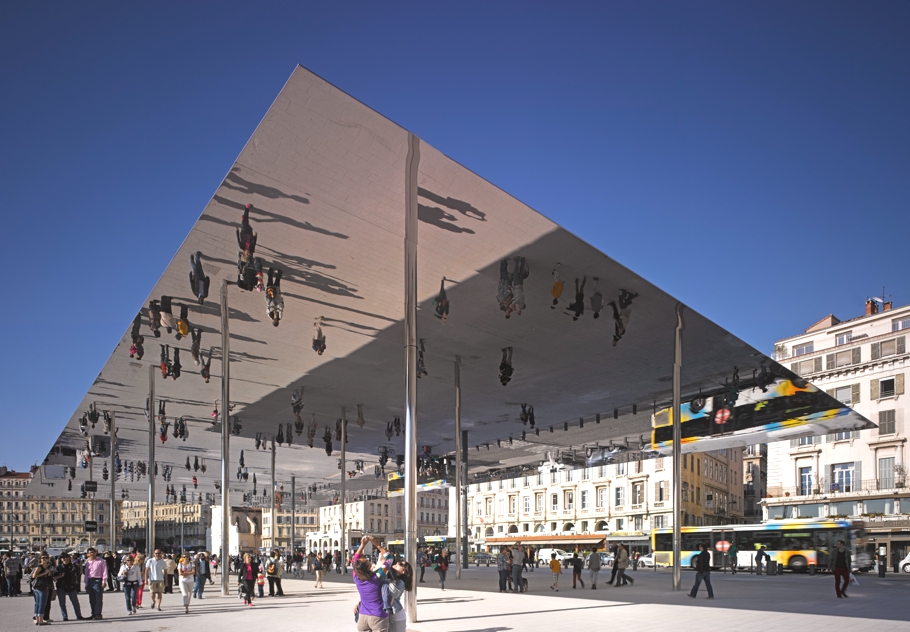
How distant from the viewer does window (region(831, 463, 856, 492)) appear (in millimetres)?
53606

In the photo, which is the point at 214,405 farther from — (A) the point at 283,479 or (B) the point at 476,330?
(A) the point at 283,479

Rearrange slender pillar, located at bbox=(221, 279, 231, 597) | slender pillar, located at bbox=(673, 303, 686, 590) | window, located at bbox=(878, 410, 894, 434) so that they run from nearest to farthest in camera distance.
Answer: slender pillar, located at bbox=(221, 279, 231, 597) < slender pillar, located at bbox=(673, 303, 686, 590) < window, located at bbox=(878, 410, 894, 434)

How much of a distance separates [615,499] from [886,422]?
34.8 metres

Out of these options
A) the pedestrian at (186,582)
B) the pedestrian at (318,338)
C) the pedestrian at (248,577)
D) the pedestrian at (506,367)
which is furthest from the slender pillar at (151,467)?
the pedestrian at (506,367)

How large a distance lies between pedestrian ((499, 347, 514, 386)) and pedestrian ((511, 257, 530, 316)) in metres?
6.33

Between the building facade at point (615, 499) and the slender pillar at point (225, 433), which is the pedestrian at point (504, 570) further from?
the building facade at point (615, 499)

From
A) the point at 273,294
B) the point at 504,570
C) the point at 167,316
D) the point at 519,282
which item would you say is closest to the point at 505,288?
the point at 519,282

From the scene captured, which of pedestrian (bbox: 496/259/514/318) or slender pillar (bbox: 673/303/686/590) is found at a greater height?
pedestrian (bbox: 496/259/514/318)

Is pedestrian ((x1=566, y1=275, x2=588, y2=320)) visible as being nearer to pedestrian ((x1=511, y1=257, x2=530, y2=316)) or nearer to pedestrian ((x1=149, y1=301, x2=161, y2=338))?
pedestrian ((x1=511, y1=257, x2=530, y2=316))

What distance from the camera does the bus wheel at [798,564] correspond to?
130 feet

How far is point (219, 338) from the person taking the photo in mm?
26266

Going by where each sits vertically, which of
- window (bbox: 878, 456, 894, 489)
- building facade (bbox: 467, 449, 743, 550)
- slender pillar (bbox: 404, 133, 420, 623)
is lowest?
building facade (bbox: 467, 449, 743, 550)

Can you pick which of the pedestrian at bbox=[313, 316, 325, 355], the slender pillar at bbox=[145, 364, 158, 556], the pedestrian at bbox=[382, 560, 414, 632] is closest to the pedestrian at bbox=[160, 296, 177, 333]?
the pedestrian at bbox=[313, 316, 325, 355]

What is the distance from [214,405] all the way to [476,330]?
588 inches
